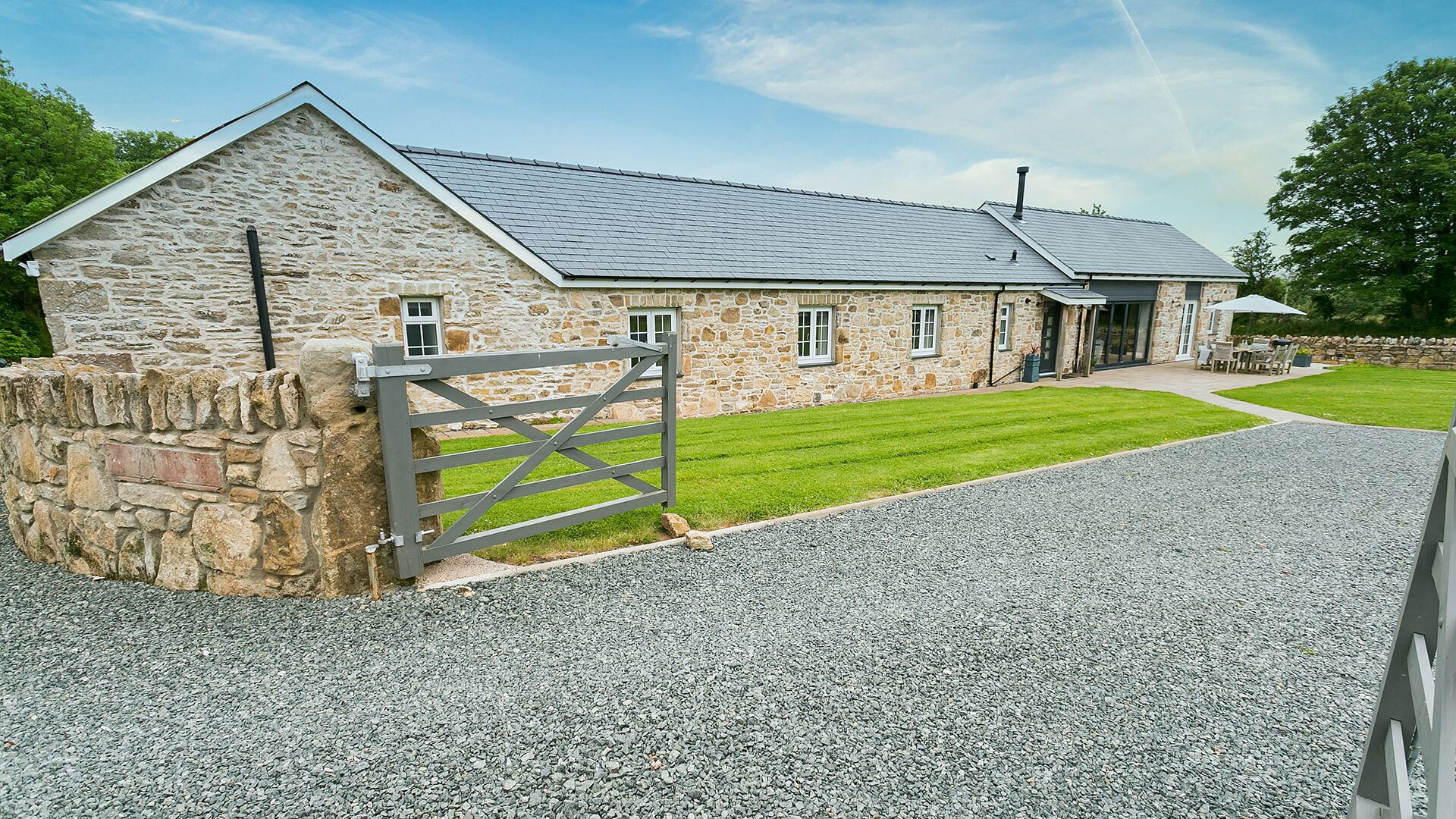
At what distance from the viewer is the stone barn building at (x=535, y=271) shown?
30.3ft

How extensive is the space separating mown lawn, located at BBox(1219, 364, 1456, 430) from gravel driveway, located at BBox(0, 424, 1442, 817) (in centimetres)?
978

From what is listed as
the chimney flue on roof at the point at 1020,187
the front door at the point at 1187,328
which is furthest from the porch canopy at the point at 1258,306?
the chimney flue on roof at the point at 1020,187

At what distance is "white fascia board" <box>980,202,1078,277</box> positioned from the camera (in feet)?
68.0

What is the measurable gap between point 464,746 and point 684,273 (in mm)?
11033

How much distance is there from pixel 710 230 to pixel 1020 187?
14403 millimetres

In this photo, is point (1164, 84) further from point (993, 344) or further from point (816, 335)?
point (816, 335)

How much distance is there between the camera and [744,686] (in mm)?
3490

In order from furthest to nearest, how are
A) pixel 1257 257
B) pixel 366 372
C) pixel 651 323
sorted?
1. pixel 1257 257
2. pixel 651 323
3. pixel 366 372

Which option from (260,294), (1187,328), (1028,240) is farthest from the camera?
(1187,328)

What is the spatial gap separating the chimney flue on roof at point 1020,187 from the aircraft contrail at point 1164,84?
4.52 metres

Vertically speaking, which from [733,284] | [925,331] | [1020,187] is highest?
[1020,187]

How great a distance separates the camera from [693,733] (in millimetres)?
3080

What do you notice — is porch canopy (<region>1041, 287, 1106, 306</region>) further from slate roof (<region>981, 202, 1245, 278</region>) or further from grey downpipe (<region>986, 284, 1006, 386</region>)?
grey downpipe (<region>986, 284, 1006, 386</region>)

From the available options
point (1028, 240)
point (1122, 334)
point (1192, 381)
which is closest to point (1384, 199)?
point (1122, 334)
